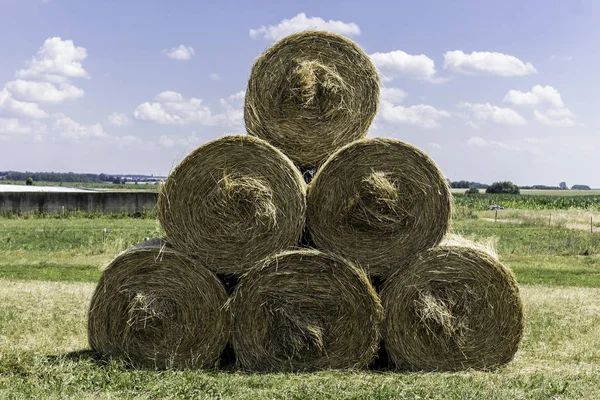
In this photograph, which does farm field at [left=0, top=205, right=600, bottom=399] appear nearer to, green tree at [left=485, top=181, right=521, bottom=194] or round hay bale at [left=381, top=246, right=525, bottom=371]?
round hay bale at [left=381, top=246, right=525, bottom=371]

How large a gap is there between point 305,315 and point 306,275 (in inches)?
15.3

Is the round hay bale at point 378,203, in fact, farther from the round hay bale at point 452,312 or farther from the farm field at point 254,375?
the farm field at point 254,375

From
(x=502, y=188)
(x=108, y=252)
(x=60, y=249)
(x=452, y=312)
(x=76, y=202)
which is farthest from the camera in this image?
(x=502, y=188)

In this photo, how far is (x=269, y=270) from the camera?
22.3ft

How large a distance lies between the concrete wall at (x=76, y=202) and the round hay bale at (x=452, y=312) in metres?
26.2

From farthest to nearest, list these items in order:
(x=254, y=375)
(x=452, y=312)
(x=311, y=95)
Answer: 1. (x=311, y=95)
2. (x=452, y=312)
3. (x=254, y=375)

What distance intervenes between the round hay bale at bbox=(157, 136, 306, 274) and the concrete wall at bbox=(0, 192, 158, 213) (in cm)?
2589

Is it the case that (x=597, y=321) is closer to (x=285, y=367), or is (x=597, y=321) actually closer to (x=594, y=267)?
(x=285, y=367)

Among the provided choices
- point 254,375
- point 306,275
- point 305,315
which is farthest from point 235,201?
point 254,375

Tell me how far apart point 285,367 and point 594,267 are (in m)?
12.8

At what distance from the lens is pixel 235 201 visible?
679 centimetres

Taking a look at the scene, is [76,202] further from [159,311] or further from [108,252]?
[159,311]

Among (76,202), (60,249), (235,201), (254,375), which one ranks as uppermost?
(235,201)

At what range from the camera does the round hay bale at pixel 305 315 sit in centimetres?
679
